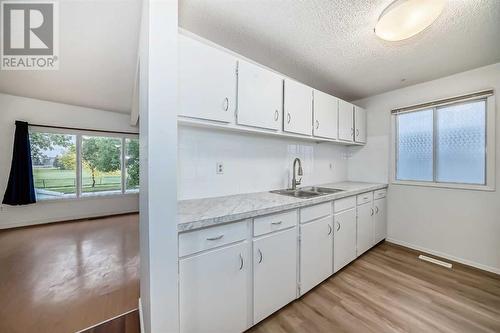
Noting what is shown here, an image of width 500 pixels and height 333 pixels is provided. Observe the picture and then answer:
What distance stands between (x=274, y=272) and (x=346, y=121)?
227cm

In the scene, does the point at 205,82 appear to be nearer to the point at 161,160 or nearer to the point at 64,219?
the point at 161,160

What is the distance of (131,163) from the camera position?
197 inches

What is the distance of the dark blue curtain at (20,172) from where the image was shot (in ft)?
11.4

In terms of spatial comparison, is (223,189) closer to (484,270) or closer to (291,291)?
(291,291)

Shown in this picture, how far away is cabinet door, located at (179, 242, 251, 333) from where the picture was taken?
1.12 m

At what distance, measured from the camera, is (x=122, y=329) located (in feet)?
4.87

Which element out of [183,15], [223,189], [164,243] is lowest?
[164,243]

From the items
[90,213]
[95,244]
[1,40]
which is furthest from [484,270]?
[90,213]

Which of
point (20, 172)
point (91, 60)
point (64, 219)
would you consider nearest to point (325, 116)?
point (91, 60)

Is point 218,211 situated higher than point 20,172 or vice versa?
point 20,172

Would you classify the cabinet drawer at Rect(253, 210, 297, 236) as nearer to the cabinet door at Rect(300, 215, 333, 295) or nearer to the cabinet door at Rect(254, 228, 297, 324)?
the cabinet door at Rect(254, 228, 297, 324)

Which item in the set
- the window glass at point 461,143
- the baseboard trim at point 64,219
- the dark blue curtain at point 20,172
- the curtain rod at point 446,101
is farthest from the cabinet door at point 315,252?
the dark blue curtain at point 20,172

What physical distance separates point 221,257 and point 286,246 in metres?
0.59

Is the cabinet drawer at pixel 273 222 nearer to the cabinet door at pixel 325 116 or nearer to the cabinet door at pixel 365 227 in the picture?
the cabinet door at pixel 325 116
